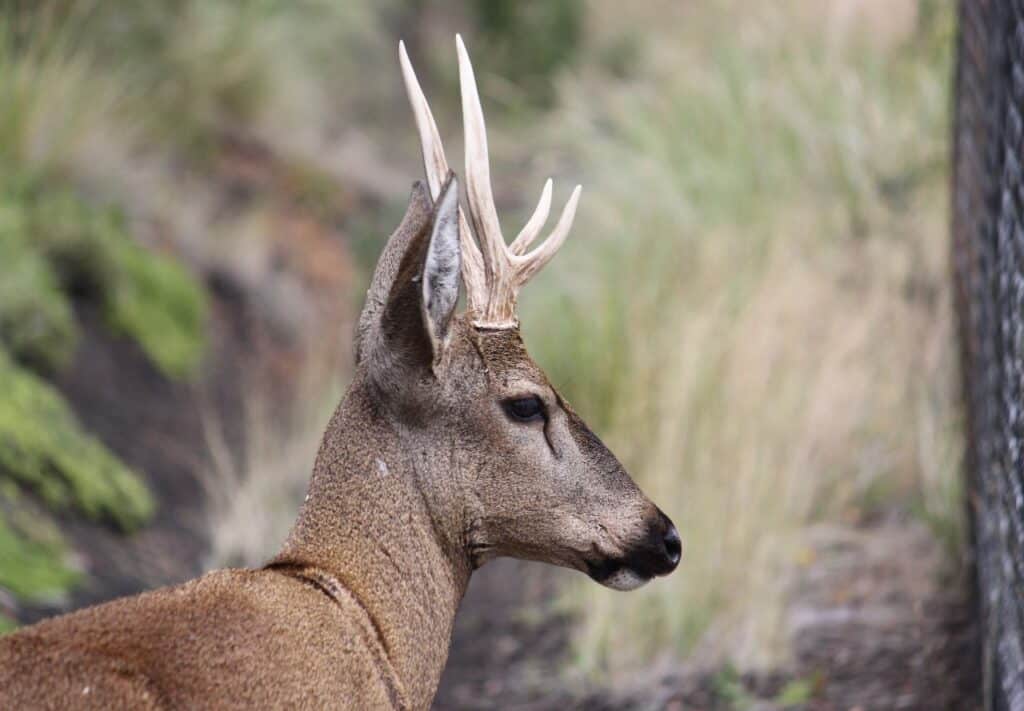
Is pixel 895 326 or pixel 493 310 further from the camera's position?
pixel 895 326

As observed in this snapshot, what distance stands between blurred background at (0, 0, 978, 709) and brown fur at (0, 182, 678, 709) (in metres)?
1.92

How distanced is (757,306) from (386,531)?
4094 millimetres

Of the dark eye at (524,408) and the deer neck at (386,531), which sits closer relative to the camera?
the deer neck at (386,531)

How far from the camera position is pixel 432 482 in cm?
341

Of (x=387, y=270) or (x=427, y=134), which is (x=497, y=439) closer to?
(x=387, y=270)

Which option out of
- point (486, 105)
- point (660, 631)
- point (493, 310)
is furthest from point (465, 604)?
point (486, 105)

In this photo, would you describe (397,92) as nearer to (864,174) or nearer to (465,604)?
(864,174)

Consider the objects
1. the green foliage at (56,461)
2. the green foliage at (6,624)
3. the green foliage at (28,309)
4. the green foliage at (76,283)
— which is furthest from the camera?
the green foliage at (76,283)

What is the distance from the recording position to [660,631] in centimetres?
595

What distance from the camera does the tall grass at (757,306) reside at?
237 inches

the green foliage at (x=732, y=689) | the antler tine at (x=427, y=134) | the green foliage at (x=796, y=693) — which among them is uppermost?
the antler tine at (x=427, y=134)

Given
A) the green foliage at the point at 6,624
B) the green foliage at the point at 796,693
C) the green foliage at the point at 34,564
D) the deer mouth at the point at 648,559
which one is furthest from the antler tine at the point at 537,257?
the green foliage at the point at 34,564

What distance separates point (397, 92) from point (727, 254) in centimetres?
1303

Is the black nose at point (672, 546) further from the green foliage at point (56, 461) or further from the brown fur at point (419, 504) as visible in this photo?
the green foliage at point (56, 461)
